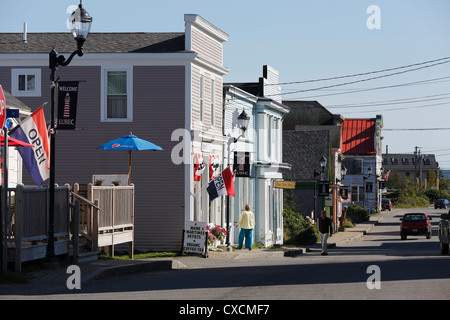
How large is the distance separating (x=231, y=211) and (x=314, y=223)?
53.2 ft

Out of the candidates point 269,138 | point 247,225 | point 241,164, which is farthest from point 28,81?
point 269,138

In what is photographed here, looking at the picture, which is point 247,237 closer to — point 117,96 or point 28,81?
point 117,96

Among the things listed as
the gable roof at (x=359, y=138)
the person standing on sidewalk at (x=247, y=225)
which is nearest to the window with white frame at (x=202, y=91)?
the person standing on sidewalk at (x=247, y=225)

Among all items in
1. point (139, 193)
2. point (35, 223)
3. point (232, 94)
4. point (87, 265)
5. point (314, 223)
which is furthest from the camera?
point (314, 223)

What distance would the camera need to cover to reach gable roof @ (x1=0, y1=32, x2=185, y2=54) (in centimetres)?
2847

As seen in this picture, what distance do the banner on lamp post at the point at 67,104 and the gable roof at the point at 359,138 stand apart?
77809 mm

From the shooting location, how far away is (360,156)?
99.2m

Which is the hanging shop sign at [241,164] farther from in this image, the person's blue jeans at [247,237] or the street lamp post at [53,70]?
the street lamp post at [53,70]

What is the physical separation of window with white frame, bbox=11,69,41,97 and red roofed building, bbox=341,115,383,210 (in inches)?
2751

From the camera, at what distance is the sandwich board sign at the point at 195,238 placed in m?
26.1

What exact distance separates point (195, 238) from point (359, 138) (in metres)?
74.9
